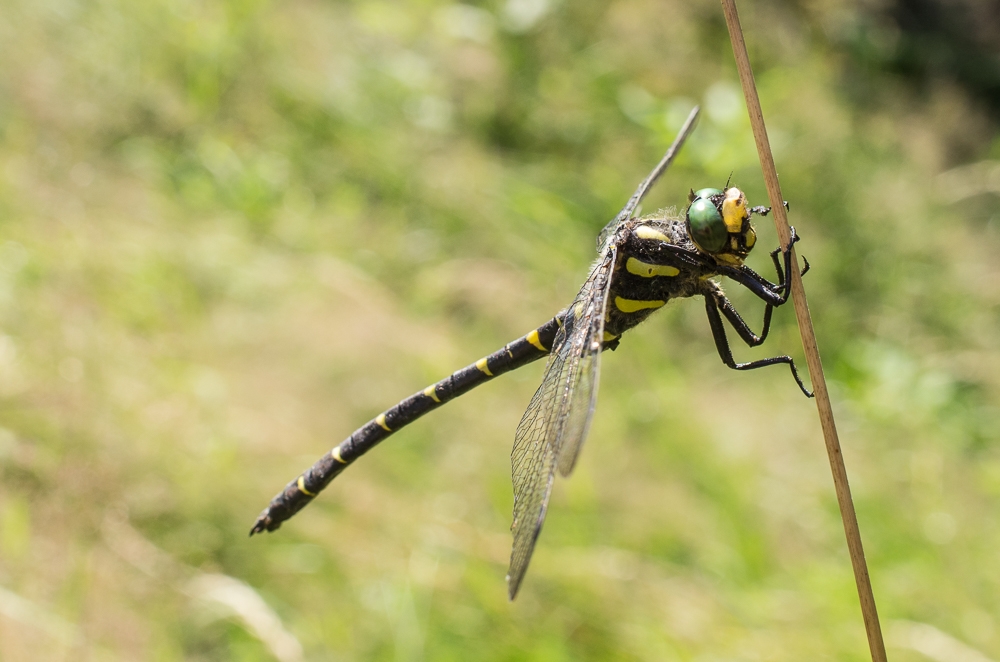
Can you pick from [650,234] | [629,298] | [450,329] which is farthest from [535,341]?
[450,329]

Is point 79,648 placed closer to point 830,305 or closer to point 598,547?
point 598,547

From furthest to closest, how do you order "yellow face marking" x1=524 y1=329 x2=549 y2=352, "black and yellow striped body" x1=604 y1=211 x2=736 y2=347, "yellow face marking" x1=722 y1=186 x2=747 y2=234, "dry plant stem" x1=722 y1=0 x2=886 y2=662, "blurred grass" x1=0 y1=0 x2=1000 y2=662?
"blurred grass" x1=0 y1=0 x2=1000 y2=662 < "yellow face marking" x1=524 y1=329 x2=549 y2=352 < "black and yellow striped body" x1=604 y1=211 x2=736 y2=347 < "yellow face marking" x1=722 y1=186 x2=747 y2=234 < "dry plant stem" x1=722 y1=0 x2=886 y2=662

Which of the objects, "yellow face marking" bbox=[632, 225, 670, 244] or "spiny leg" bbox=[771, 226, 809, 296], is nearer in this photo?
"spiny leg" bbox=[771, 226, 809, 296]

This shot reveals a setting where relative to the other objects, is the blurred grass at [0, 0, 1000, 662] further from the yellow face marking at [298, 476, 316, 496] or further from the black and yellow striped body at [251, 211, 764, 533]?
the black and yellow striped body at [251, 211, 764, 533]

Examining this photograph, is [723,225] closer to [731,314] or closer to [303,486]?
[731,314]

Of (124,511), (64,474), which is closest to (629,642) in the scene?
(124,511)

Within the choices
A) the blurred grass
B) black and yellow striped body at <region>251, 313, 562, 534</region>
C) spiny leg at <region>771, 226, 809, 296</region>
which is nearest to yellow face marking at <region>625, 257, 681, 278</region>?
spiny leg at <region>771, 226, 809, 296</region>

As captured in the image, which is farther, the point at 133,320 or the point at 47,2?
the point at 47,2

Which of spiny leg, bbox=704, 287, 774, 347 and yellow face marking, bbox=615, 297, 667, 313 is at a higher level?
yellow face marking, bbox=615, 297, 667, 313
